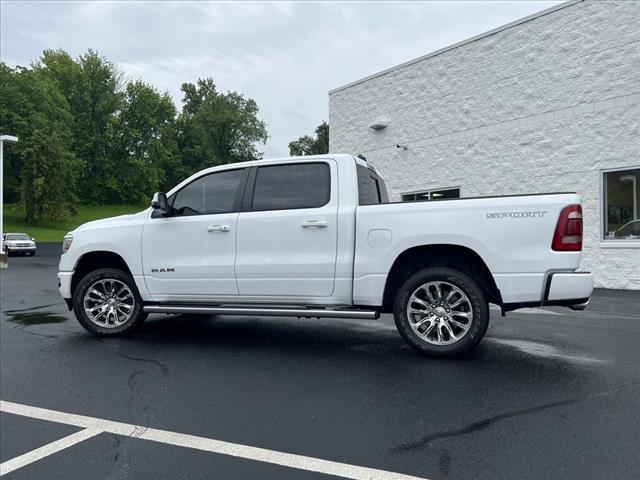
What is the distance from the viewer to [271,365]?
187 inches

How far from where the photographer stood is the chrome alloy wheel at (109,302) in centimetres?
596

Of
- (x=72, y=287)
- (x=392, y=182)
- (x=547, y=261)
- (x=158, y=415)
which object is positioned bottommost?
(x=158, y=415)

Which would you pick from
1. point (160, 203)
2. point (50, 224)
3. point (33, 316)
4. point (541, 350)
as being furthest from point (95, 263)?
point (50, 224)

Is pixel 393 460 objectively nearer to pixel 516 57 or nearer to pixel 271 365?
pixel 271 365

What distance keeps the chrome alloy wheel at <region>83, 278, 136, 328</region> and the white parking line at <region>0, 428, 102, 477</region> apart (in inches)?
110

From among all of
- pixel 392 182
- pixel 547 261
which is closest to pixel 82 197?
pixel 392 182

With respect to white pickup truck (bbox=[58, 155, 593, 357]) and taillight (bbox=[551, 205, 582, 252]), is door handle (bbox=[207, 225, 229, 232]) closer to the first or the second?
white pickup truck (bbox=[58, 155, 593, 357])

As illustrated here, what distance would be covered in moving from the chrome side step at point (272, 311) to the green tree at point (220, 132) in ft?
220

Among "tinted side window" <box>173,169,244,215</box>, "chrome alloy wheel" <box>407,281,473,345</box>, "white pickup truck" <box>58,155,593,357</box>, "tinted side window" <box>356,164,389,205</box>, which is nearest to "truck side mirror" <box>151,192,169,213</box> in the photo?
"white pickup truck" <box>58,155,593,357</box>

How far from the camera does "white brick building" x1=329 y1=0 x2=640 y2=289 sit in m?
10.4

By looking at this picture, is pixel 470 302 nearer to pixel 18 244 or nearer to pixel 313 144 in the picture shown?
pixel 18 244

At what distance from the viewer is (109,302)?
6000mm

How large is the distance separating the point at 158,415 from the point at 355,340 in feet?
9.05

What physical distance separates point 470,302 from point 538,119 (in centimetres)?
860
